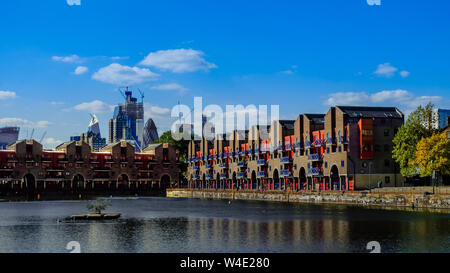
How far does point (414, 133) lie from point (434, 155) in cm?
994

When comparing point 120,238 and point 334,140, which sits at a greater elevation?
point 334,140

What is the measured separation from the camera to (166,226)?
2660 inches

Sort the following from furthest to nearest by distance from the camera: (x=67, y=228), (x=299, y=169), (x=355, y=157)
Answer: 1. (x=299, y=169)
2. (x=355, y=157)
3. (x=67, y=228)

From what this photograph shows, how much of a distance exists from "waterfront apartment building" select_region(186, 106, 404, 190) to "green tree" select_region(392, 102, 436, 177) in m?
9.13

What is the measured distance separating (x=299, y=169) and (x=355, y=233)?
264 ft

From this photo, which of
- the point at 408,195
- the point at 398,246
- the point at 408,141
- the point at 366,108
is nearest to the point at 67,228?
the point at 398,246

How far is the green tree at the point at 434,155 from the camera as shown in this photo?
9431 cm

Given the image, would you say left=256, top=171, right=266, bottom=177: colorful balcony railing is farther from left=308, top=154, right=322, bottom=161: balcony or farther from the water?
the water

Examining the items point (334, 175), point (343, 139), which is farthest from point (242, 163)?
point (343, 139)

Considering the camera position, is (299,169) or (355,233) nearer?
(355,233)

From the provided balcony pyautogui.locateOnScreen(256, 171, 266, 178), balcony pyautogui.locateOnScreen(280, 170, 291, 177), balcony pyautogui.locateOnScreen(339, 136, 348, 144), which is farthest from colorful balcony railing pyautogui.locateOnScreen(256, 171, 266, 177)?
balcony pyautogui.locateOnScreen(339, 136, 348, 144)

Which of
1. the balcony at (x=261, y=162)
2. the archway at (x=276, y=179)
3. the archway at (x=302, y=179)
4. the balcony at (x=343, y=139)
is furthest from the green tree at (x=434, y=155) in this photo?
the balcony at (x=261, y=162)
